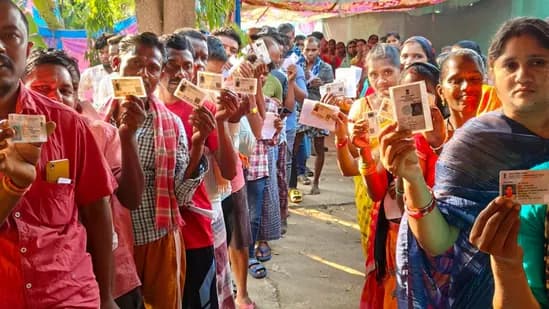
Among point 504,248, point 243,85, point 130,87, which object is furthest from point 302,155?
point 504,248

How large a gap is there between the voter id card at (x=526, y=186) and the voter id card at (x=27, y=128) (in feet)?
4.04

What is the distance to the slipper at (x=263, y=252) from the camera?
478 cm

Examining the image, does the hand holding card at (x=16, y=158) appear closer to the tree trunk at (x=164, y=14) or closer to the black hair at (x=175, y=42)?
the black hair at (x=175, y=42)

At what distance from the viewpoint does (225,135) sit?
282 centimetres

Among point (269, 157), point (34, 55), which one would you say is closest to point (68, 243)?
point (34, 55)

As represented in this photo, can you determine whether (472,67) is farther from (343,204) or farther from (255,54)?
(343,204)

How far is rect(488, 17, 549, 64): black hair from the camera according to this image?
5.36 feet

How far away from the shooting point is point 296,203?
21.6 ft

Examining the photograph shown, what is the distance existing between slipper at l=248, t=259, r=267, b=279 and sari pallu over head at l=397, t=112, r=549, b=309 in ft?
8.32

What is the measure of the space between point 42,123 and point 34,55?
3.17 feet

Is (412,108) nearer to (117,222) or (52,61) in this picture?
(117,222)

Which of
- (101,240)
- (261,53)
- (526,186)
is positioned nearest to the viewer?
(526,186)

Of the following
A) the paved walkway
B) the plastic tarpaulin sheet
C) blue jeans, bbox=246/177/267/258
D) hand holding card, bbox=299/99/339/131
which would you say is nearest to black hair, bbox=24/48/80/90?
hand holding card, bbox=299/99/339/131

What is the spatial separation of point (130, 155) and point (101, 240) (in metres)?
0.48
